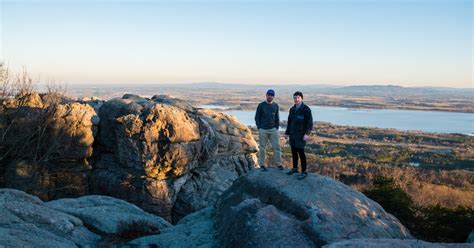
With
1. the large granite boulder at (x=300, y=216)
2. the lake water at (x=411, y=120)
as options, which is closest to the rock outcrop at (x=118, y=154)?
the large granite boulder at (x=300, y=216)

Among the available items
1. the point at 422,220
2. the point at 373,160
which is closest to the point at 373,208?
the point at 422,220

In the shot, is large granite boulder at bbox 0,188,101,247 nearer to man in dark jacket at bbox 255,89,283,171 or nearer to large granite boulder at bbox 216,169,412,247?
large granite boulder at bbox 216,169,412,247

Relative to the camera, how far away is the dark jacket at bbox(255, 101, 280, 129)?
12.8 metres

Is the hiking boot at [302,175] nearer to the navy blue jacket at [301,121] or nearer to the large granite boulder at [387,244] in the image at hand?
the navy blue jacket at [301,121]

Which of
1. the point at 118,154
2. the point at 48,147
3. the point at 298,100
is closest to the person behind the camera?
the point at 298,100

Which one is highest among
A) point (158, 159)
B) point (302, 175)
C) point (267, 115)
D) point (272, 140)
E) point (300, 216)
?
point (267, 115)

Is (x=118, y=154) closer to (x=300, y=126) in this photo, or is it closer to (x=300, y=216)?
(x=300, y=126)

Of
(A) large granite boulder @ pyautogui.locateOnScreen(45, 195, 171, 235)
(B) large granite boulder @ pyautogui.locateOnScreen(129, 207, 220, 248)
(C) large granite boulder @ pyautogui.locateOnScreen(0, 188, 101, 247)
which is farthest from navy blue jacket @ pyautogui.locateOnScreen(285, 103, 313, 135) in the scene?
(C) large granite boulder @ pyautogui.locateOnScreen(0, 188, 101, 247)

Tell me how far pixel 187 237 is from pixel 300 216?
3.55 metres

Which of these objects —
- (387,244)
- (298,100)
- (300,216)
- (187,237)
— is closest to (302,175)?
(300,216)

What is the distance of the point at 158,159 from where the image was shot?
20781mm

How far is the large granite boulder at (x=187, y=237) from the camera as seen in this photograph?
1108 centimetres

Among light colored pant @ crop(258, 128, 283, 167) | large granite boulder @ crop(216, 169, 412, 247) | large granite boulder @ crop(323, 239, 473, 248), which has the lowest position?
large granite boulder @ crop(216, 169, 412, 247)

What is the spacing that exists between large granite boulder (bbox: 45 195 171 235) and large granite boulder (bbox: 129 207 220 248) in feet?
5.43
